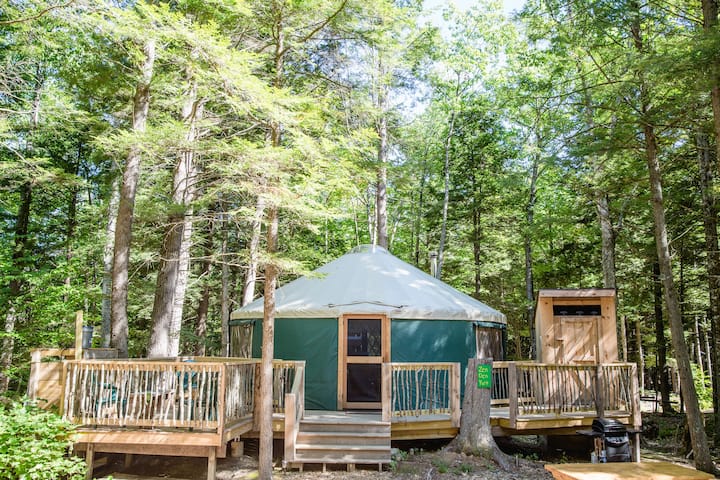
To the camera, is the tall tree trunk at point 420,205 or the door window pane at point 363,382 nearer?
the door window pane at point 363,382

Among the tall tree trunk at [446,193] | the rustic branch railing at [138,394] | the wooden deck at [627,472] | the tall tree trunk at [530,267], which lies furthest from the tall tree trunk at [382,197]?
the wooden deck at [627,472]

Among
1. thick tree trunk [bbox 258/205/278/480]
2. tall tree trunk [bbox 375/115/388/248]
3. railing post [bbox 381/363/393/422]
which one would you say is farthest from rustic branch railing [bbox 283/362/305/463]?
tall tree trunk [bbox 375/115/388/248]

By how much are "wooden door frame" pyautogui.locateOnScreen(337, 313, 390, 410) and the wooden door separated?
125 inches

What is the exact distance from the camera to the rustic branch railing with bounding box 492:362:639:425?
777 cm

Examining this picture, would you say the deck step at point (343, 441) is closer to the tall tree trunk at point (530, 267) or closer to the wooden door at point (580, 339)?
the wooden door at point (580, 339)

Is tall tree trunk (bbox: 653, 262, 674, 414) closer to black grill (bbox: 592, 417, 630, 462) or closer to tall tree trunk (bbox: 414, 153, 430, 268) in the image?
black grill (bbox: 592, 417, 630, 462)

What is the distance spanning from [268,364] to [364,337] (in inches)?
117

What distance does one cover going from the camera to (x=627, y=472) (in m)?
4.59

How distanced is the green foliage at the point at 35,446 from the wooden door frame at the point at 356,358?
397 centimetres

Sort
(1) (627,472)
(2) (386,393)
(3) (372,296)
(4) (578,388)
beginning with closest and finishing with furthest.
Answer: (1) (627,472)
(2) (386,393)
(4) (578,388)
(3) (372,296)

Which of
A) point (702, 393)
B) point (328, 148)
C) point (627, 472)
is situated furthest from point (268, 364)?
point (702, 393)

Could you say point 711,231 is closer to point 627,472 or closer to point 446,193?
point 627,472

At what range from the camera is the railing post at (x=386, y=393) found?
7.13m

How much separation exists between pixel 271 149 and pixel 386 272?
15.6ft
